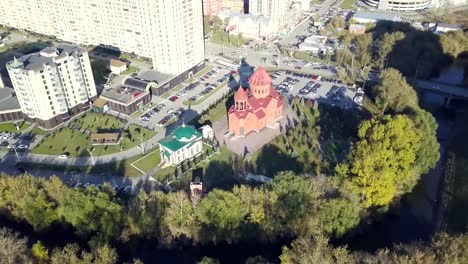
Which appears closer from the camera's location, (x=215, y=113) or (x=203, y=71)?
(x=215, y=113)

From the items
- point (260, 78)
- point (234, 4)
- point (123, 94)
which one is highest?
point (234, 4)

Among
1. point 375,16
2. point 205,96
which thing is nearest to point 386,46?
point 375,16

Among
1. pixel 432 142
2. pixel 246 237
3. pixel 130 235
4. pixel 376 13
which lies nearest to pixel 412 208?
pixel 432 142

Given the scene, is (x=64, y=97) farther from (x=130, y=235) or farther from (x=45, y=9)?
(x=45, y=9)

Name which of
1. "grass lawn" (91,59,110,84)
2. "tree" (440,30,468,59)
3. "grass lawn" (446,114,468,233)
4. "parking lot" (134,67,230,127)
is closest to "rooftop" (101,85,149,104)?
"parking lot" (134,67,230,127)

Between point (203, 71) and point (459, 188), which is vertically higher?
point (203, 71)

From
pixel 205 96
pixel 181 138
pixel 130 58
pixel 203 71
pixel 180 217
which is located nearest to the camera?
pixel 180 217

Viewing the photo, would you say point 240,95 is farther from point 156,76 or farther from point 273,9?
point 273,9
